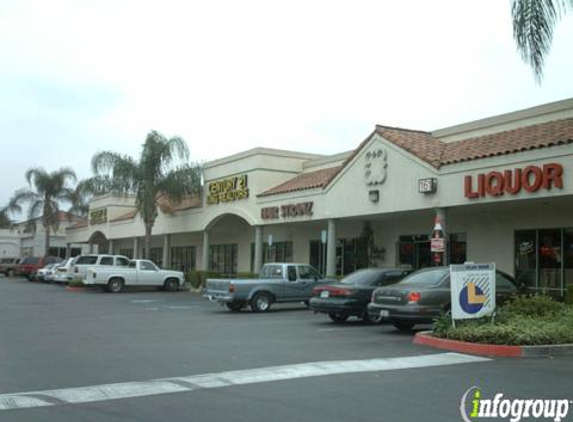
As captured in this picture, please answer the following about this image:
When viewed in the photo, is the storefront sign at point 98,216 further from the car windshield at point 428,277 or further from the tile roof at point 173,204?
the car windshield at point 428,277

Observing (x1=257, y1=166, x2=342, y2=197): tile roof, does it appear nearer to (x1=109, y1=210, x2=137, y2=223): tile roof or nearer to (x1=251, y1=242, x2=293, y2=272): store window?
(x1=251, y1=242, x2=293, y2=272): store window

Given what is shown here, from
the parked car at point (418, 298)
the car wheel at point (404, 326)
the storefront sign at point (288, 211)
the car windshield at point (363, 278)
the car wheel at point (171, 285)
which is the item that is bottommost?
the car wheel at point (404, 326)

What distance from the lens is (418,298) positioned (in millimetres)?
14023

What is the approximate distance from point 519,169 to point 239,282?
9037 millimetres

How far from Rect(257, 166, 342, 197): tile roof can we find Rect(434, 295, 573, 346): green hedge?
12756mm

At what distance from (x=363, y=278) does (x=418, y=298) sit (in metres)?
3.35

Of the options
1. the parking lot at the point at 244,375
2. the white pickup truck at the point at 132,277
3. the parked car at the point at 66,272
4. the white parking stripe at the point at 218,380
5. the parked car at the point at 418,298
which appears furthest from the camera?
the parked car at the point at 66,272

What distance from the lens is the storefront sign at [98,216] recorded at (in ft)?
176

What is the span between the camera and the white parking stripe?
7.81 meters

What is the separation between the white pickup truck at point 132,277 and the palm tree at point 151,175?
472cm

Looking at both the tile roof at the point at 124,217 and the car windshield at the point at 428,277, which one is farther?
the tile roof at the point at 124,217

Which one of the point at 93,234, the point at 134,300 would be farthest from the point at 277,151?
the point at 93,234

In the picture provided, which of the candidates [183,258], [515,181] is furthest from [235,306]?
[183,258]

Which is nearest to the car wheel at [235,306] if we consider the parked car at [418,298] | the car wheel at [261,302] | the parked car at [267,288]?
the parked car at [267,288]
